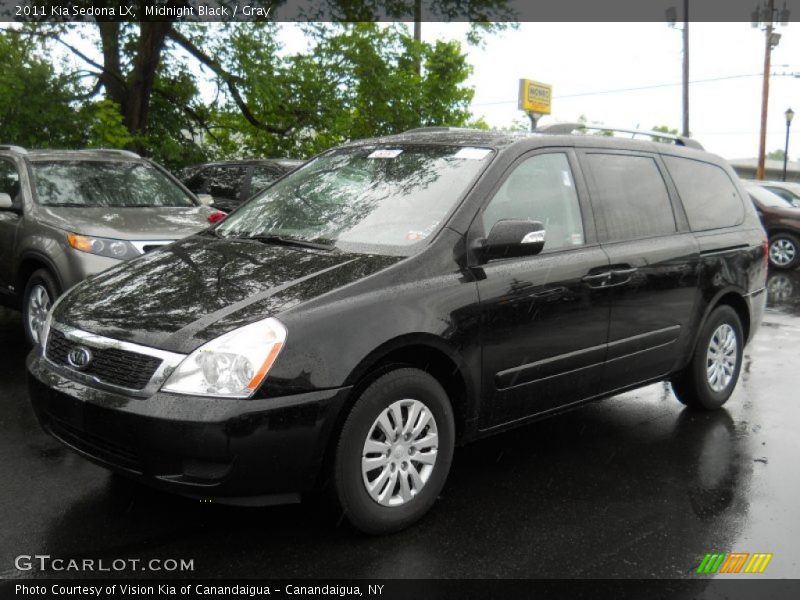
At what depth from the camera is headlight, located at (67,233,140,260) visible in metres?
6.72

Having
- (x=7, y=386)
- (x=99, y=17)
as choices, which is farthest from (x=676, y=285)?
(x=99, y=17)

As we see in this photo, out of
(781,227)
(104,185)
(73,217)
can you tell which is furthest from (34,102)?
(781,227)

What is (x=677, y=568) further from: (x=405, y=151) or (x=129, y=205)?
(x=129, y=205)

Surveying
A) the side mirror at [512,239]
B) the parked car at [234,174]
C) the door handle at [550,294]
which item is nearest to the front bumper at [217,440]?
the side mirror at [512,239]

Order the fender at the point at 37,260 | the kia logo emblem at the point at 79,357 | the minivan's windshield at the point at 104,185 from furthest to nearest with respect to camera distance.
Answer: the minivan's windshield at the point at 104,185
the fender at the point at 37,260
the kia logo emblem at the point at 79,357

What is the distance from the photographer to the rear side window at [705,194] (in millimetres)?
5527

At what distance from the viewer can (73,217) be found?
7.09 metres

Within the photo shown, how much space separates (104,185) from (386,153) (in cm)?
429

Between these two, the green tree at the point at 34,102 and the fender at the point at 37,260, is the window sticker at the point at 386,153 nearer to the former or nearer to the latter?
the fender at the point at 37,260

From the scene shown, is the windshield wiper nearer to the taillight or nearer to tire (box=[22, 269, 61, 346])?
tire (box=[22, 269, 61, 346])

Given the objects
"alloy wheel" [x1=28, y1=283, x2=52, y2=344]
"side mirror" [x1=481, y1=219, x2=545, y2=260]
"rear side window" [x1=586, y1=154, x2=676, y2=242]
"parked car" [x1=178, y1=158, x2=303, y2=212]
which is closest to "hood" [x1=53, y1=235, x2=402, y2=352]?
"side mirror" [x1=481, y1=219, x2=545, y2=260]

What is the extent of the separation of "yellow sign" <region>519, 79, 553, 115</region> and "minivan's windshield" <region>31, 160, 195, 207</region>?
45.3 feet

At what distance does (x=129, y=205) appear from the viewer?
313 inches

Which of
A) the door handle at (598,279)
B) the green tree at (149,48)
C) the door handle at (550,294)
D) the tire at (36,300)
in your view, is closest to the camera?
the door handle at (550,294)
